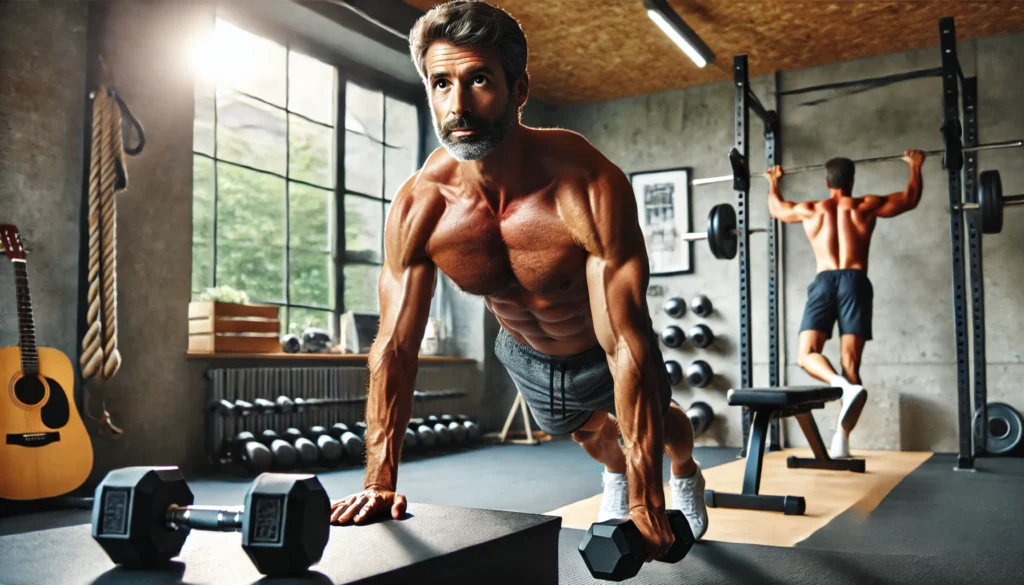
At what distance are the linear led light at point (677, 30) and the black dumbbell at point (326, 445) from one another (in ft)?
10.2

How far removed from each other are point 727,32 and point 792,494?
345 centimetres

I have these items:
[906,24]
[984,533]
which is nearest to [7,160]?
[984,533]

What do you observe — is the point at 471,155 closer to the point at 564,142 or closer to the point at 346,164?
the point at 564,142

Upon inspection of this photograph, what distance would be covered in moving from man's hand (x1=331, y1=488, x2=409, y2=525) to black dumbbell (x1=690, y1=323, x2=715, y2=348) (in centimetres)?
507

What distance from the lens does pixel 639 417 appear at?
64.3 inches

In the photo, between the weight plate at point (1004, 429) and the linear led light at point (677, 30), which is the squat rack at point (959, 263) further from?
the linear led light at point (677, 30)

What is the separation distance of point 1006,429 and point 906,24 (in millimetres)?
2806

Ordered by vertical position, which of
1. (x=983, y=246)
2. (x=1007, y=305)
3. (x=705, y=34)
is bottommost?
(x=1007, y=305)

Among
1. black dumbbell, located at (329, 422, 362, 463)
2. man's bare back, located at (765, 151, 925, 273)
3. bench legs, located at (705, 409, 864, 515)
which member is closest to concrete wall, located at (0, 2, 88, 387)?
black dumbbell, located at (329, 422, 362, 463)

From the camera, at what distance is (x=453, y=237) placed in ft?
5.83

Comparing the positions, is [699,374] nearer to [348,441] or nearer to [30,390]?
[348,441]

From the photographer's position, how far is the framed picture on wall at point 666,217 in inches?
267

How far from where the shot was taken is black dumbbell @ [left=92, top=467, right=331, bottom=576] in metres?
1.16

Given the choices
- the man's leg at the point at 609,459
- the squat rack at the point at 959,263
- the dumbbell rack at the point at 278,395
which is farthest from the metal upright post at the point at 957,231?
the dumbbell rack at the point at 278,395
